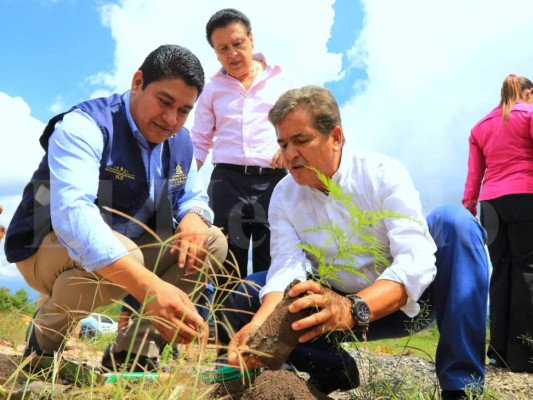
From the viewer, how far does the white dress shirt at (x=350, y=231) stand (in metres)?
2.46

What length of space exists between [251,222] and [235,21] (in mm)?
1479

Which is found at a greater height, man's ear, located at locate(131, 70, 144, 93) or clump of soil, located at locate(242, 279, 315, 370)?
man's ear, located at locate(131, 70, 144, 93)

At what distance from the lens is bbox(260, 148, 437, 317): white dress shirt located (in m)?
2.46

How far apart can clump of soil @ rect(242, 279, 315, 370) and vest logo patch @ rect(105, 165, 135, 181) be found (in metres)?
1.34

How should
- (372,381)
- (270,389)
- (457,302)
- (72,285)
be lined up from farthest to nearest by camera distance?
1. (72,285)
2. (372,381)
3. (457,302)
4. (270,389)

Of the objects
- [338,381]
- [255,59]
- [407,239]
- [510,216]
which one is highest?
[255,59]

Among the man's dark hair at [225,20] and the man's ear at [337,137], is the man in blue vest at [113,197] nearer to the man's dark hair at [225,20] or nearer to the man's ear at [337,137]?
the man's ear at [337,137]

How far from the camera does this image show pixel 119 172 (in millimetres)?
3156

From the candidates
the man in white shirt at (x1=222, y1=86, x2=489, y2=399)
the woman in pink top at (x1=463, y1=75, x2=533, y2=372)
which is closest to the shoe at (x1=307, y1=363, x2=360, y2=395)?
the man in white shirt at (x1=222, y1=86, x2=489, y2=399)

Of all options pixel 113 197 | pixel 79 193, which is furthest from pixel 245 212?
pixel 79 193

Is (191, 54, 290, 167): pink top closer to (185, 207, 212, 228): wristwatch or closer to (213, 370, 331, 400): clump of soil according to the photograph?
(185, 207, 212, 228): wristwatch

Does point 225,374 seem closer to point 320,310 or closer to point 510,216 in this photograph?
point 320,310

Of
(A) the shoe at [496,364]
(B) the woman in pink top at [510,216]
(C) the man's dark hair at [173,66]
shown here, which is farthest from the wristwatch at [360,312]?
(A) the shoe at [496,364]

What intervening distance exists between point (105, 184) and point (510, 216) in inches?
127
